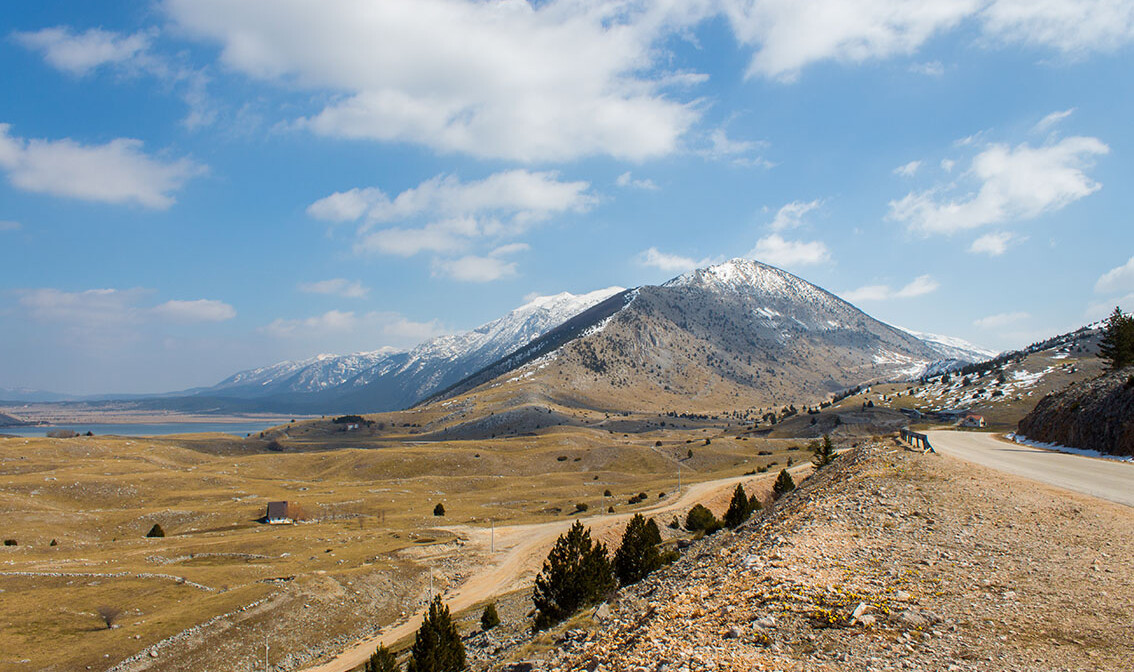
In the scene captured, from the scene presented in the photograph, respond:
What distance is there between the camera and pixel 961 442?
43469 mm

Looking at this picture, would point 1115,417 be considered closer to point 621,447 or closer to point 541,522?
point 541,522

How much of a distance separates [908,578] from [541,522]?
70.7 metres

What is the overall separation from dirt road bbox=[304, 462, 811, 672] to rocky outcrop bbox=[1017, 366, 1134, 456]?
32.9 meters

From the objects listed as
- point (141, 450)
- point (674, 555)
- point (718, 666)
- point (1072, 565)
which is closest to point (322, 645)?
point (674, 555)

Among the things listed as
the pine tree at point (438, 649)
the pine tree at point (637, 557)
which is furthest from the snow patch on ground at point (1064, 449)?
the pine tree at point (438, 649)

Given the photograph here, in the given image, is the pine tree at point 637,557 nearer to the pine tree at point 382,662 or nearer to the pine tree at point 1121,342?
the pine tree at point 382,662

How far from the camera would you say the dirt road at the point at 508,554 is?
154ft

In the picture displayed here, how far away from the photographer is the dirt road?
46.9 metres

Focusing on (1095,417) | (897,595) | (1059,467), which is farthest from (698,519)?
(897,595)

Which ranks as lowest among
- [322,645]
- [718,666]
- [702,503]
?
[322,645]

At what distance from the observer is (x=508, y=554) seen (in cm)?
6606

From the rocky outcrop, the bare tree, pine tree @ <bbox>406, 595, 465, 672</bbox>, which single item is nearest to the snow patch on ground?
the rocky outcrop

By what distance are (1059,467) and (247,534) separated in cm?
8225

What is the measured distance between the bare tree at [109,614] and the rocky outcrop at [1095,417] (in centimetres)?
7187
